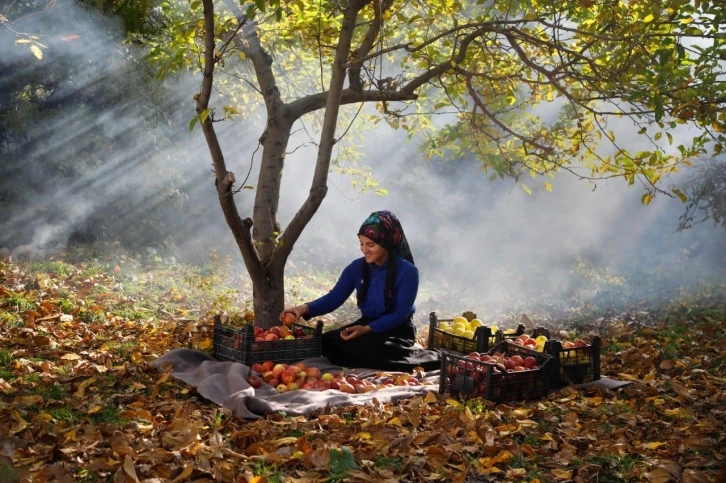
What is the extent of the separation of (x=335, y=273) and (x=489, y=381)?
1118 centimetres

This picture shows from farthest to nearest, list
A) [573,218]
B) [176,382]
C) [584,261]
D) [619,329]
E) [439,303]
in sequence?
[573,218] → [584,261] → [439,303] → [619,329] → [176,382]

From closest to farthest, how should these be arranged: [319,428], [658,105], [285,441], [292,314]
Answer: [285,441] < [319,428] < [658,105] < [292,314]

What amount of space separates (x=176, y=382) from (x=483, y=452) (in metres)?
2.62

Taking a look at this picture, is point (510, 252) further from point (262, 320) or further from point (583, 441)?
point (583, 441)

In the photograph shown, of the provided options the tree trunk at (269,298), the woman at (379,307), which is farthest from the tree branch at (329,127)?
the woman at (379,307)

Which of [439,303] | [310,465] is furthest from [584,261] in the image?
[310,465]

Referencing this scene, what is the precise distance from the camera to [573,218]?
17.7 m

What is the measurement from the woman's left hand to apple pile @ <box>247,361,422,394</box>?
0.41 m

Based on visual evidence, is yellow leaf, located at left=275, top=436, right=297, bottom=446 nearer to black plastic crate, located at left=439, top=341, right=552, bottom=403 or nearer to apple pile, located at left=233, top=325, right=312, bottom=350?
black plastic crate, located at left=439, top=341, right=552, bottom=403

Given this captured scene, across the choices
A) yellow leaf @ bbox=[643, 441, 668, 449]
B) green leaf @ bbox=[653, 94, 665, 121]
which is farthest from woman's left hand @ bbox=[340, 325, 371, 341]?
green leaf @ bbox=[653, 94, 665, 121]

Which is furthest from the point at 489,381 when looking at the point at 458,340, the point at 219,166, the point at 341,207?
the point at 341,207

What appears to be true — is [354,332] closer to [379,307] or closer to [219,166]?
[379,307]

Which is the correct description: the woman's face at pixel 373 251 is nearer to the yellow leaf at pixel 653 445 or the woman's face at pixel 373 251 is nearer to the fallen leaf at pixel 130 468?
the yellow leaf at pixel 653 445

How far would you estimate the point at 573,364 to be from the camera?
233 inches
